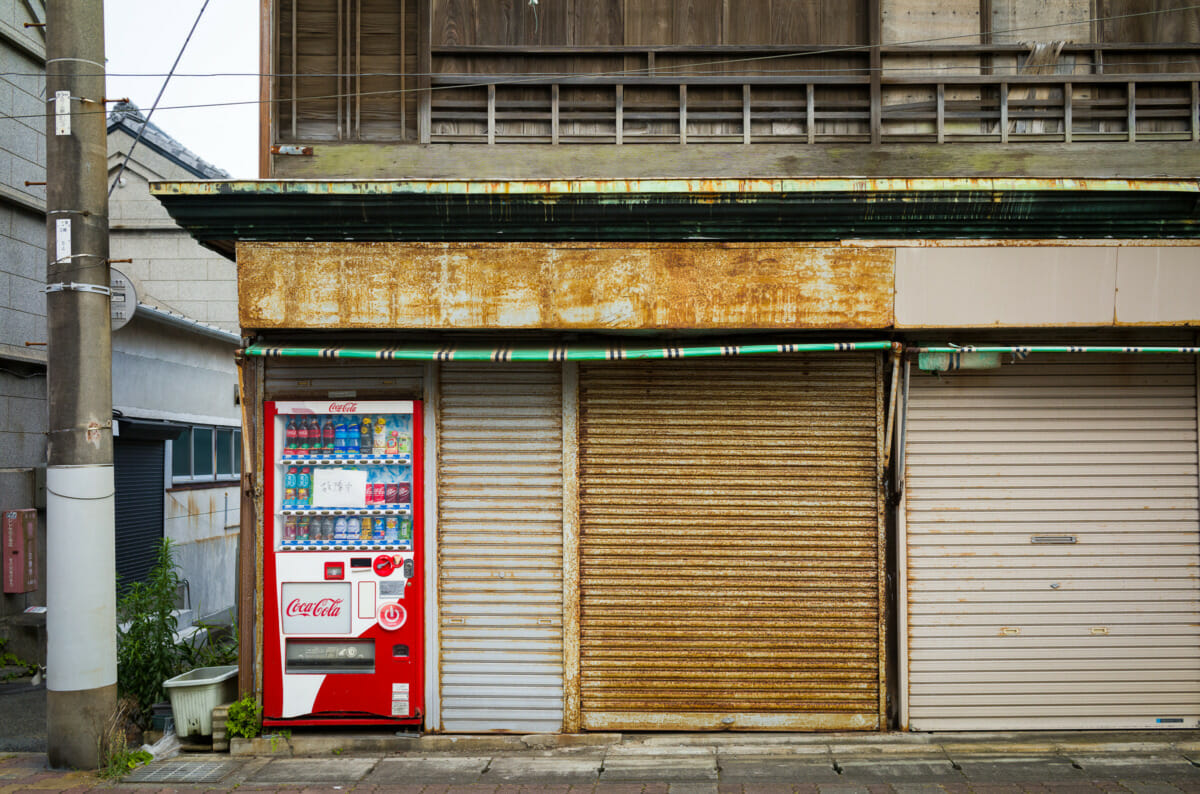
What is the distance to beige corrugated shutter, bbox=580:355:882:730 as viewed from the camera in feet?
25.4

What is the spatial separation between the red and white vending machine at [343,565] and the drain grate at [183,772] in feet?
1.70

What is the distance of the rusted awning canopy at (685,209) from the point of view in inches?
289

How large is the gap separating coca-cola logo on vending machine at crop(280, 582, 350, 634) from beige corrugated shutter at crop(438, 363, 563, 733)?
830 millimetres

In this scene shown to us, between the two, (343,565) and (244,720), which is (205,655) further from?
(343,565)

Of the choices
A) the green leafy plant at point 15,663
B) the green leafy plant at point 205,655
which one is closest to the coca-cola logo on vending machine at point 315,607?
the green leafy plant at point 205,655

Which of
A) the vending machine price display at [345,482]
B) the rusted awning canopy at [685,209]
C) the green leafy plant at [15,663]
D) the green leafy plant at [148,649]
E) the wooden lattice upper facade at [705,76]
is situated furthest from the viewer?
the green leafy plant at [15,663]

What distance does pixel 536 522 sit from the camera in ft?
25.8

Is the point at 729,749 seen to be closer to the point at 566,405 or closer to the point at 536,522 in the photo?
the point at 536,522

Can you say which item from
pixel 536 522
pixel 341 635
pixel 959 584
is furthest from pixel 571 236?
pixel 959 584

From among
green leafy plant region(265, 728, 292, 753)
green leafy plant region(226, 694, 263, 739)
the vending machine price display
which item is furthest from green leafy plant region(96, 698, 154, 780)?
the vending machine price display

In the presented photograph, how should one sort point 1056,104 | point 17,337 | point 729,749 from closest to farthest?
point 729,749, point 1056,104, point 17,337

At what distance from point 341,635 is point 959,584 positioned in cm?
526

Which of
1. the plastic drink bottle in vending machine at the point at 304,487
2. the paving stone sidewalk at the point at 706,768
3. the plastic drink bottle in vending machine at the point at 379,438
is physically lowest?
the paving stone sidewalk at the point at 706,768

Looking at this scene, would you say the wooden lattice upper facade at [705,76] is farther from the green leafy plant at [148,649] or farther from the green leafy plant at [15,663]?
the green leafy plant at [15,663]
